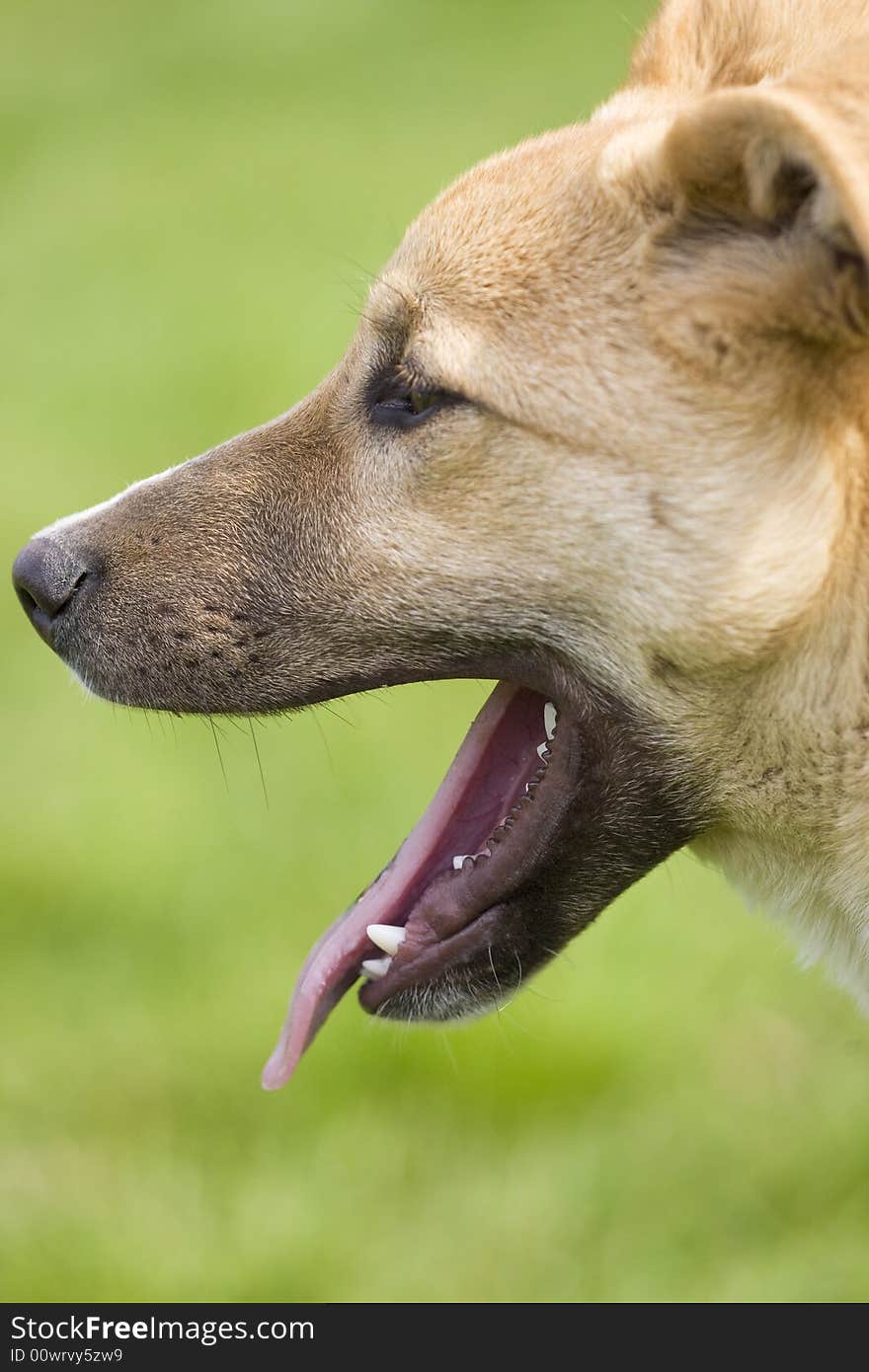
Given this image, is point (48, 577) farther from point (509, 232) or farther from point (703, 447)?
point (703, 447)

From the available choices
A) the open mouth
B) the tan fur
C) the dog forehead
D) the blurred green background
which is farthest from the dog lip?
the dog forehead

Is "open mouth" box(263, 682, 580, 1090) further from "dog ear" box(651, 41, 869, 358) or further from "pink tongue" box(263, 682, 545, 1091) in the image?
"dog ear" box(651, 41, 869, 358)

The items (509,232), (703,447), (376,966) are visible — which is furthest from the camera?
(376,966)

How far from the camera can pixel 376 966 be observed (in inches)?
127

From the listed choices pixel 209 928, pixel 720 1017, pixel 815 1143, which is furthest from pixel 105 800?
pixel 815 1143

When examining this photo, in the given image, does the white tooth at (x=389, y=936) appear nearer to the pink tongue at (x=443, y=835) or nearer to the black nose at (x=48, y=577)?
the pink tongue at (x=443, y=835)

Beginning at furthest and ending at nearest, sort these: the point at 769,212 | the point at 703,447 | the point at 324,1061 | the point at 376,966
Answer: the point at 324,1061 < the point at 376,966 < the point at 703,447 < the point at 769,212

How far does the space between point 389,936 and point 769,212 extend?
1.43m

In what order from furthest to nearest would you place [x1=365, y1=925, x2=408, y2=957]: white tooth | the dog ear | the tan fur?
[x1=365, y1=925, x2=408, y2=957]: white tooth, the tan fur, the dog ear

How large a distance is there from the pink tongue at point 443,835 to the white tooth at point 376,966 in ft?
0.07

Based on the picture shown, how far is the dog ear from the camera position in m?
2.32

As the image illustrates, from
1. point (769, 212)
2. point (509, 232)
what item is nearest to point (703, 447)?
point (769, 212)

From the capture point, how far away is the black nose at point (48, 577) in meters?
3.28

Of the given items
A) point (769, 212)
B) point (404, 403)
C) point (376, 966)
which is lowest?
point (376, 966)
